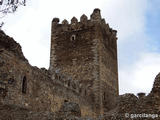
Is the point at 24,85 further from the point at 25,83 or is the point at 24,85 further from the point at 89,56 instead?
the point at 89,56

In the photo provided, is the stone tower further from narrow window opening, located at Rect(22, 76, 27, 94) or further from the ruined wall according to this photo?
narrow window opening, located at Rect(22, 76, 27, 94)

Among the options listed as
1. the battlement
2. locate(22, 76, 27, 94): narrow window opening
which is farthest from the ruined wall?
the battlement

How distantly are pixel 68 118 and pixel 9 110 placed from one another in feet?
6.34

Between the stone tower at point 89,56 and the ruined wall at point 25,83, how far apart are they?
4084 millimetres

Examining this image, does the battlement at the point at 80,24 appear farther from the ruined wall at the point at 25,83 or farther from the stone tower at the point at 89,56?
the ruined wall at the point at 25,83

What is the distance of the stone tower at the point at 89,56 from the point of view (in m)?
21.1

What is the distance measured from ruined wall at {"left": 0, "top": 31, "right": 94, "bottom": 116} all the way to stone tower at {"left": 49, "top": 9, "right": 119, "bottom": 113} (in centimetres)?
408

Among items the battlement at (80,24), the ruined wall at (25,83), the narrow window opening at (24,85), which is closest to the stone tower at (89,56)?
the battlement at (80,24)

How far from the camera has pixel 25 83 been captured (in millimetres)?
13000

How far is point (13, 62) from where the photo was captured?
12.1 m

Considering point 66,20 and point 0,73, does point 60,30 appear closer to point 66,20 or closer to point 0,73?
point 66,20

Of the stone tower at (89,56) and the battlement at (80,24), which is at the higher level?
the battlement at (80,24)

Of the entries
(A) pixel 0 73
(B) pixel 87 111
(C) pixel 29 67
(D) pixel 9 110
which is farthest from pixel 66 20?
(D) pixel 9 110

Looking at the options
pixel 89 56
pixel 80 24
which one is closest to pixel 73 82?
pixel 89 56
